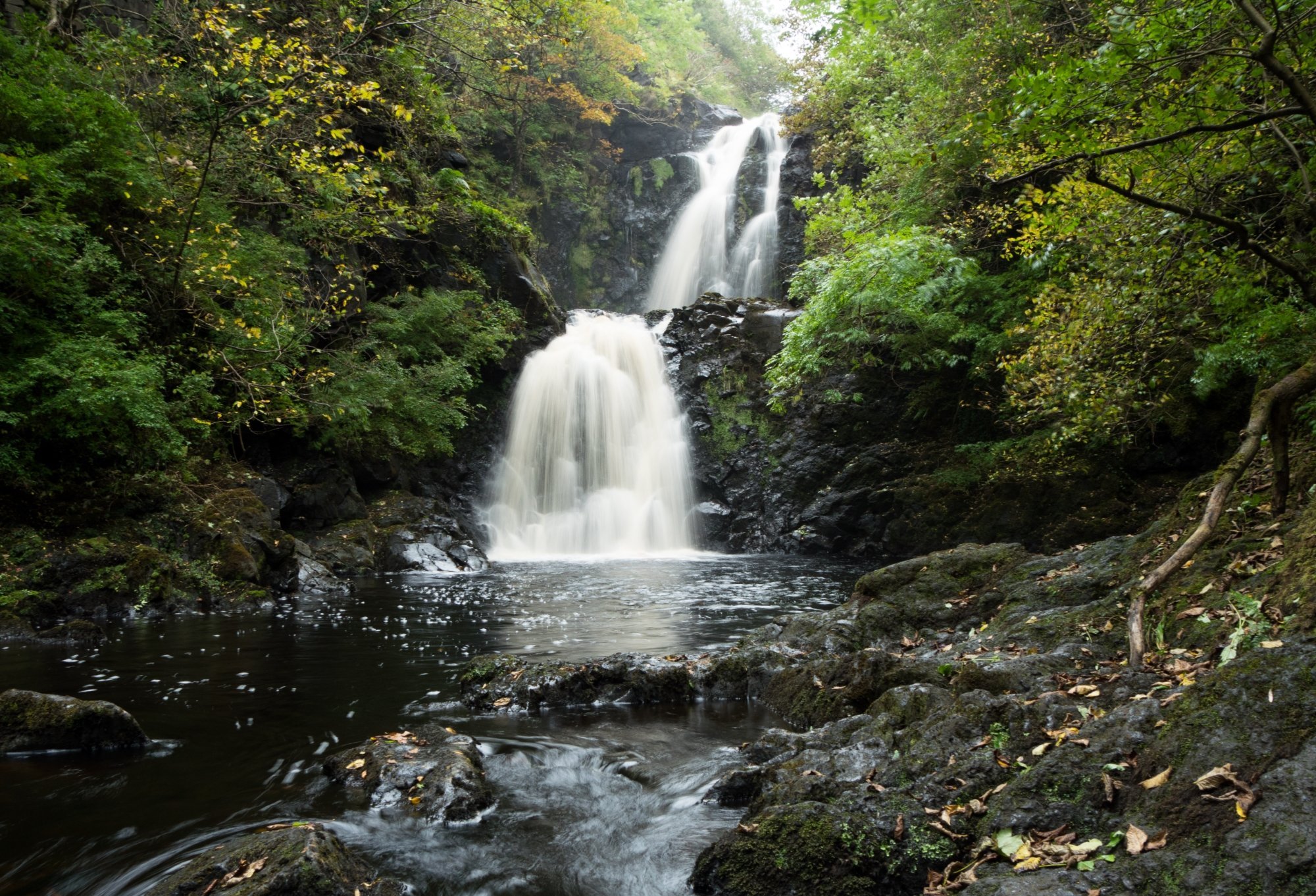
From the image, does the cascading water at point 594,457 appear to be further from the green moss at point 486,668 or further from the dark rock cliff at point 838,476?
the green moss at point 486,668

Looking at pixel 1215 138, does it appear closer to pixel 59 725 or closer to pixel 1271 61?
pixel 1271 61

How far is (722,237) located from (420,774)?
28.5 metres

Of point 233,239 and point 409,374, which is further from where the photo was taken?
point 409,374

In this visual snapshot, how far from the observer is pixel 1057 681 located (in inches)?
171

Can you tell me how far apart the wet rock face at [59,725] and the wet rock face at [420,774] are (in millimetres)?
1675

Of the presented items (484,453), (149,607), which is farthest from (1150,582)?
(484,453)

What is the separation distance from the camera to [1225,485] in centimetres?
436

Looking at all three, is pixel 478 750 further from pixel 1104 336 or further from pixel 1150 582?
pixel 1104 336

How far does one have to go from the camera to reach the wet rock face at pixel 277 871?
3.24 meters

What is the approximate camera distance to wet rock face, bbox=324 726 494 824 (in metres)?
4.55

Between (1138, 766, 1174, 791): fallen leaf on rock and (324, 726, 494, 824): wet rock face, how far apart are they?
370 centimetres

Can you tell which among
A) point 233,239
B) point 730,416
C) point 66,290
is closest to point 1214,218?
point 66,290

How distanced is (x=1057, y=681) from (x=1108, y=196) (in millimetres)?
5930

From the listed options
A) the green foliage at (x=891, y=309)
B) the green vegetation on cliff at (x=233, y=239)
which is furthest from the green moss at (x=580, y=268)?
the green foliage at (x=891, y=309)
